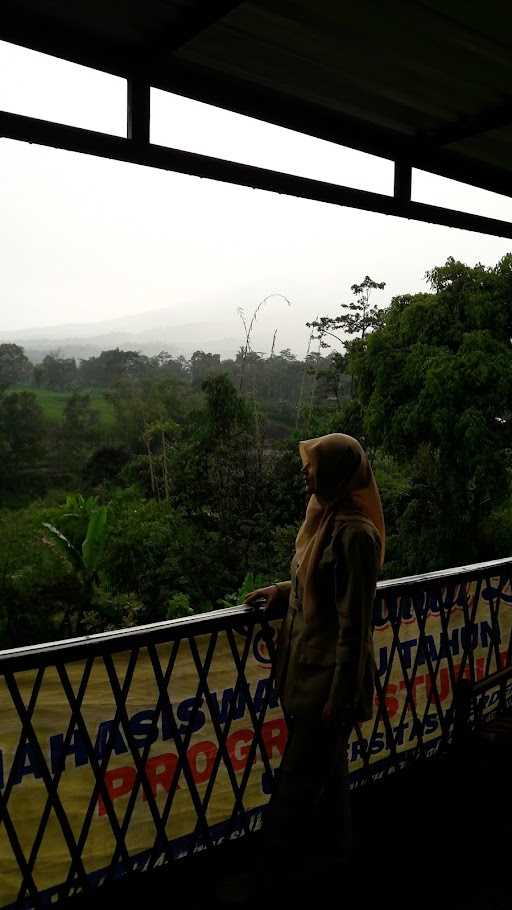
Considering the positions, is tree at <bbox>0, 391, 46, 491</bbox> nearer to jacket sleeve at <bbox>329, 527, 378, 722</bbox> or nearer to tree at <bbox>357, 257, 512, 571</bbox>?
tree at <bbox>357, 257, 512, 571</bbox>

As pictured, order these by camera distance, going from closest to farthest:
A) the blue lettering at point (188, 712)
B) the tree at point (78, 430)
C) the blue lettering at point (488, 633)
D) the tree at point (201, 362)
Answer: the blue lettering at point (188, 712)
the blue lettering at point (488, 633)
the tree at point (78, 430)
the tree at point (201, 362)

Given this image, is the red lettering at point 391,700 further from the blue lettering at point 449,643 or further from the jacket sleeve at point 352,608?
the jacket sleeve at point 352,608

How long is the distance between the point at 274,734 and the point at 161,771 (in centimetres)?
40

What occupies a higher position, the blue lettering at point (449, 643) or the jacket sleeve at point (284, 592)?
the jacket sleeve at point (284, 592)

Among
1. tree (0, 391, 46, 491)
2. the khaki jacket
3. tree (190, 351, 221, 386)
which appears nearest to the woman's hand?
the khaki jacket

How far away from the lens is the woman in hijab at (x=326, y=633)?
5.53ft

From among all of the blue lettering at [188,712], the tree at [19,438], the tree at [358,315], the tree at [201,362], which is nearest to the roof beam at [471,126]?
the blue lettering at [188,712]

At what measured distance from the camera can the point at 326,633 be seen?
1787 mm

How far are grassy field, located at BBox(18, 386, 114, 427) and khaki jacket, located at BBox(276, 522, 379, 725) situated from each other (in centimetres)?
2375

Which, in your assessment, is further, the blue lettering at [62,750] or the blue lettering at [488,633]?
the blue lettering at [488,633]

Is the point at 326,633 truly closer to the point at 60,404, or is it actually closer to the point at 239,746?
the point at 239,746

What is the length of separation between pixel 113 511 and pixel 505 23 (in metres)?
14.2

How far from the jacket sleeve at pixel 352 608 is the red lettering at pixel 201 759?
24.0 inches

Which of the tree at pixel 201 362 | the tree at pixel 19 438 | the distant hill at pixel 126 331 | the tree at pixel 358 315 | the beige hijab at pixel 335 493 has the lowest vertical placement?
the tree at pixel 19 438
